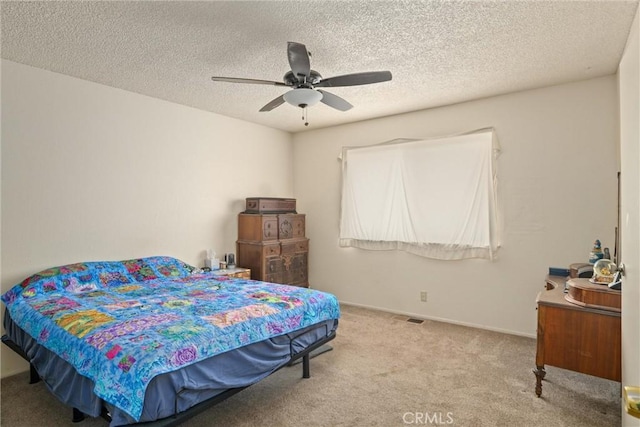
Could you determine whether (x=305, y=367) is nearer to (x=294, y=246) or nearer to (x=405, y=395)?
(x=405, y=395)

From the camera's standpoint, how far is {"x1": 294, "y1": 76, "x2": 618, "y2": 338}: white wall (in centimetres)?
341

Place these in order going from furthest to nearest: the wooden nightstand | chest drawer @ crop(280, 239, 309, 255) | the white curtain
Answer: chest drawer @ crop(280, 239, 309, 255), the wooden nightstand, the white curtain

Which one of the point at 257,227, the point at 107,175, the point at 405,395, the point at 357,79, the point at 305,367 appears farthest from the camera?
the point at 257,227

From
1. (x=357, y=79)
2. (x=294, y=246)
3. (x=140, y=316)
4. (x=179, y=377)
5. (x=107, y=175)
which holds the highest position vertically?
(x=357, y=79)

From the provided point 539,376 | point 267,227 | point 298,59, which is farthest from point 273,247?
point 539,376

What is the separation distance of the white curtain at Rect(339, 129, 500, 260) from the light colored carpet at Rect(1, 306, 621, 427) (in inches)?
50.5

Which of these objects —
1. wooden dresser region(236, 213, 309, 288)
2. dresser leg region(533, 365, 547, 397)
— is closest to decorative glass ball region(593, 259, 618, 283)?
dresser leg region(533, 365, 547, 397)

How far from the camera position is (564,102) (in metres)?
3.55

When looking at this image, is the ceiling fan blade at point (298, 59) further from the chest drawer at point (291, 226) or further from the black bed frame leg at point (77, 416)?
the chest drawer at point (291, 226)

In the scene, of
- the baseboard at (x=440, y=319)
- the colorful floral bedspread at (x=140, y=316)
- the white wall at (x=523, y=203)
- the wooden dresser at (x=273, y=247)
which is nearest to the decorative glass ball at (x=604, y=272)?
the white wall at (x=523, y=203)

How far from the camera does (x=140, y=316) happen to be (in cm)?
233

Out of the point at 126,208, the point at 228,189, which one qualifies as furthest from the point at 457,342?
the point at 126,208

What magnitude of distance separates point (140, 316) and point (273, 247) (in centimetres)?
254

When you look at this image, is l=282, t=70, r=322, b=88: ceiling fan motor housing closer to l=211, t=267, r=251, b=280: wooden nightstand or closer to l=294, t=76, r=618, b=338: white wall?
l=294, t=76, r=618, b=338: white wall
